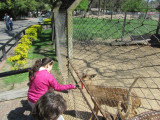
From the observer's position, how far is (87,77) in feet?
11.8

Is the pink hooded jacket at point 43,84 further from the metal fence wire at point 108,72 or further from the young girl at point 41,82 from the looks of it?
the metal fence wire at point 108,72

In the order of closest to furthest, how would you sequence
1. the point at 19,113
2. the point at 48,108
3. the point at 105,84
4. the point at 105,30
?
1. the point at 48,108
2. the point at 19,113
3. the point at 105,84
4. the point at 105,30

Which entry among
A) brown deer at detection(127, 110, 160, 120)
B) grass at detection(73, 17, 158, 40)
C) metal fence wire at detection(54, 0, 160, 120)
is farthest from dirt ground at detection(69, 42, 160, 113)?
brown deer at detection(127, 110, 160, 120)

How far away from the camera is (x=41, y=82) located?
216cm

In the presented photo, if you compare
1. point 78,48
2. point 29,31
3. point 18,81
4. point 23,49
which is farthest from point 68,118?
point 29,31

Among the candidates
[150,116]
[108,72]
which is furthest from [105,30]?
[150,116]

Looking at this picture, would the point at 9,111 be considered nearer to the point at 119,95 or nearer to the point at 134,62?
the point at 119,95

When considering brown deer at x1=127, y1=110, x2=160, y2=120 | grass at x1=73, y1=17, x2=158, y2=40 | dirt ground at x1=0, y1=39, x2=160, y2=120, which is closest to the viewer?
brown deer at x1=127, y1=110, x2=160, y2=120

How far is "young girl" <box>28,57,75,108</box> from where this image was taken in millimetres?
2158

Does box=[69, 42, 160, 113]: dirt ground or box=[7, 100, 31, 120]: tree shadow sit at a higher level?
box=[69, 42, 160, 113]: dirt ground

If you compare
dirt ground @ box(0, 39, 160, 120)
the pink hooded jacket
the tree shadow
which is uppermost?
the pink hooded jacket

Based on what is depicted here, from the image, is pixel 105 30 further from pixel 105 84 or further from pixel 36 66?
pixel 36 66

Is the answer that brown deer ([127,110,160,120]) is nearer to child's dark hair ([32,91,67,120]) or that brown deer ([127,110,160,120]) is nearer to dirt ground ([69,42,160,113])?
A: child's dark hair ([32,91,67,120])

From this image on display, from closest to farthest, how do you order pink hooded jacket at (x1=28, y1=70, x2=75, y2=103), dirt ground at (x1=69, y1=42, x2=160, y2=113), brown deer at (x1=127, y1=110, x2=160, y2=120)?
brown deer at (x1=127, y1=110, x2=160, y2=120) < pink hooded jacket at (x1=28, y1=70, x2=75, y2=103) < dirt ground at (x1=69, y1=42, x2=160, y2=113)
